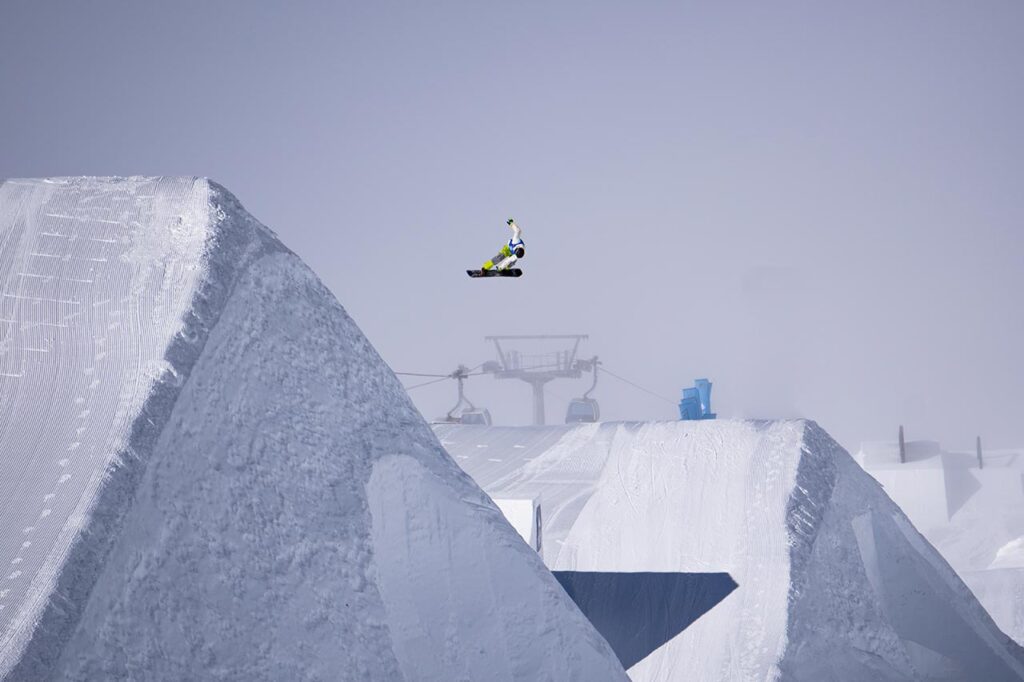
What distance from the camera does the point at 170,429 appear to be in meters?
5.77

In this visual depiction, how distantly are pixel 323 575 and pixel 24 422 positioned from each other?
Result: 1.99 meters

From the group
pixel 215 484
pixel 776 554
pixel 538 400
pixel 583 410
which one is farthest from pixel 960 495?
pixel 215 484

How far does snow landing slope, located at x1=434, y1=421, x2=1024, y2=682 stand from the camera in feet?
39.7

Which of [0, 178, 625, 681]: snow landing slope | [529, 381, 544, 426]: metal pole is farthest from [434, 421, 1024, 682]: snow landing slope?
[529, 381, 544, 426]: metal pole

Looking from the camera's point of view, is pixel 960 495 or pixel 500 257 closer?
pixel 500 257

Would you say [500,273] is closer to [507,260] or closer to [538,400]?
[507,260]

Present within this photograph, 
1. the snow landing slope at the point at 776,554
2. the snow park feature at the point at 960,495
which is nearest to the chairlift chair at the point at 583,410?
the snow park feature at the point at 960,495

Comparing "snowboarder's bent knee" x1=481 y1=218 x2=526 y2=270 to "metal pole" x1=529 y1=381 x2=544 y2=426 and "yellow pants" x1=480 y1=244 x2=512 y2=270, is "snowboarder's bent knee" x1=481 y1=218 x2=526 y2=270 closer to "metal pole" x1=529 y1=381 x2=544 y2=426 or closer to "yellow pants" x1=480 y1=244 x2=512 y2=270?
"yellow pants" x1=480 y1=244 x2=512 y2=270

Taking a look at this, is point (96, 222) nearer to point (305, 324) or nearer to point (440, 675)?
point (305, 324)

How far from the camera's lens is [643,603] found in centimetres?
1348

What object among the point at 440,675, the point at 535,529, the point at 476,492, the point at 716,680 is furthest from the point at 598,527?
the point at 440,675

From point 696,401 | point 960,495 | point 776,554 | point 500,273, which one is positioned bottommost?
point 960,495

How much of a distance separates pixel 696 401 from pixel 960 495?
24.5 metres

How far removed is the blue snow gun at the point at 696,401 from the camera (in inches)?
746
